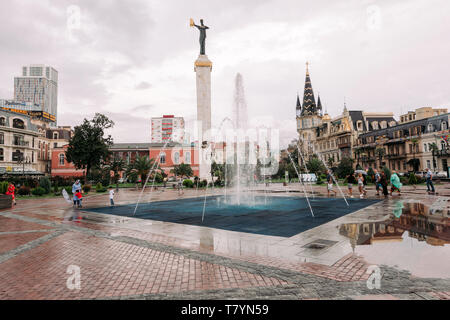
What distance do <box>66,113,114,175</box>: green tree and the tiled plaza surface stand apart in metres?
40.3

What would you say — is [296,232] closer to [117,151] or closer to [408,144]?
[408,144]

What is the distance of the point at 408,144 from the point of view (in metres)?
50.2

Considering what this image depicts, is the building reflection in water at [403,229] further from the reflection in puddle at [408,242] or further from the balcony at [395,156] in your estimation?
the balcony at [395,156]

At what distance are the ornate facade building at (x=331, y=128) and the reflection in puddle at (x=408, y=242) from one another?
48.7 metres

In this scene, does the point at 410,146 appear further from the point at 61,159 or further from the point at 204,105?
the point at 61,159

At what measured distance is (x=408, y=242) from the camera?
6.36 metres

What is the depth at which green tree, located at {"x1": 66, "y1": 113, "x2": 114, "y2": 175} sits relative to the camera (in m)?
45.1

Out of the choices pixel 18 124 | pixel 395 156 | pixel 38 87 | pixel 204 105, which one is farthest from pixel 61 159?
pixel 38 87

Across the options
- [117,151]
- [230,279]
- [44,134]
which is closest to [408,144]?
[230,279]

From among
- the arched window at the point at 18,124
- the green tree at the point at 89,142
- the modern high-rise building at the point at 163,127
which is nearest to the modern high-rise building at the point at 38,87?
the modern high-rise building at the point at 163,127

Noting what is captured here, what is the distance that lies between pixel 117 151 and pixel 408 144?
7030 centimetres

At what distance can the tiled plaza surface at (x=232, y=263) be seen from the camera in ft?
13.3

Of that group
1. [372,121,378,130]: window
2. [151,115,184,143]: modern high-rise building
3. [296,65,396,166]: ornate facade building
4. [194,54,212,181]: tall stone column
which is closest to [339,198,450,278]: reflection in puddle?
[194,54,212,181]: tall stone column

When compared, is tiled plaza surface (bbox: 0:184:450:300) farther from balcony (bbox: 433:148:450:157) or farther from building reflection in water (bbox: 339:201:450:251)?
balcony (bbox: 433:148:450:157)
